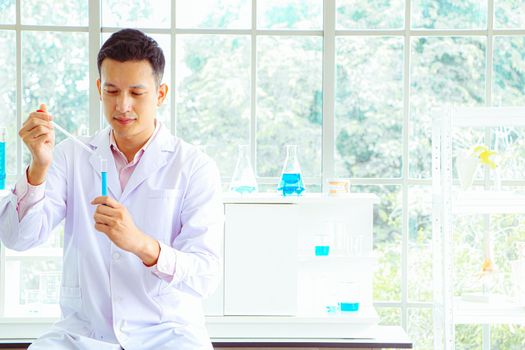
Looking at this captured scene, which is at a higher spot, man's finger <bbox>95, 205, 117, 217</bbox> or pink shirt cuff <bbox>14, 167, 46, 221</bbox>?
pink shirt cuff <bbox>14, 167, 46, 221</bbox>

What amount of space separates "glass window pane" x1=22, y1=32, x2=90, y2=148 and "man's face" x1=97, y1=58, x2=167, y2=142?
1.41 metres

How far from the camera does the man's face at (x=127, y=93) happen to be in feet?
7.02

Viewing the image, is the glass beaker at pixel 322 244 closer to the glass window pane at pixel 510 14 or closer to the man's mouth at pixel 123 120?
the glass window pane at pixel 510 14

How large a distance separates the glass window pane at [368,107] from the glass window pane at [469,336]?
789 millimetres

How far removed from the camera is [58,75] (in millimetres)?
3547

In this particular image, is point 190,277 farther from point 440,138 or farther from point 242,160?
point 440,138

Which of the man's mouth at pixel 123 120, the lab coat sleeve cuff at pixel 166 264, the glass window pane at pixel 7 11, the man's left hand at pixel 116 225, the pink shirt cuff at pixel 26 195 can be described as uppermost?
the glass window pane at pixel 7 11

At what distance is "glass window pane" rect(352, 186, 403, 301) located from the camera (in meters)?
3.62

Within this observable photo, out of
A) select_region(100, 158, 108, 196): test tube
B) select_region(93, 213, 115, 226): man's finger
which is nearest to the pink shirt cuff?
select_region(100, 158, 108, 196): test tube

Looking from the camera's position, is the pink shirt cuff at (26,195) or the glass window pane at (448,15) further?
the glass window pane at (448,15)

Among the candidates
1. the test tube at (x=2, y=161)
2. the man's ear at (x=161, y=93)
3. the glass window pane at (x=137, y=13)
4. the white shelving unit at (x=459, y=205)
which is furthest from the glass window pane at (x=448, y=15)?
the test tube at (x=2, y=161)

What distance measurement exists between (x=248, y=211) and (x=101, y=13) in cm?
113

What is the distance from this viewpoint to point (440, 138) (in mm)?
3371

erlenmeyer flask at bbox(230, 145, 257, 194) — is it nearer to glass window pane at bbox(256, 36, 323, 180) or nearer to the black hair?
glass window pane at bbox(256, 36, 323, 180)
